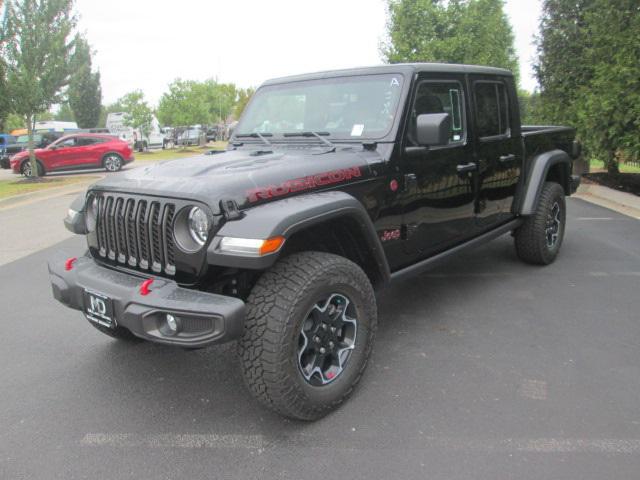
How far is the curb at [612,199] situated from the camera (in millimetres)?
8438

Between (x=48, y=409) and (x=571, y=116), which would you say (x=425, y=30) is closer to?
(x=571, y=116)

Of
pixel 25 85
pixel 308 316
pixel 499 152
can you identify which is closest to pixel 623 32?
pixel 499 152

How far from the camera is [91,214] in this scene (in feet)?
10.5

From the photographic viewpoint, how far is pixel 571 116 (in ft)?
36.9

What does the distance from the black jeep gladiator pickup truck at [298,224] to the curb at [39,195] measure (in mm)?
9915

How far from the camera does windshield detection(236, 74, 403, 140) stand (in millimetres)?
3451

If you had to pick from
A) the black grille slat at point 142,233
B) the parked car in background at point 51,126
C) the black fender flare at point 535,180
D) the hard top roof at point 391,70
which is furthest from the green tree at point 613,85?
the parked car in background at point 51,126

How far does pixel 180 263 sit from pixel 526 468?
6.21ft

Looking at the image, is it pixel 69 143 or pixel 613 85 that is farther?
pixel 69 143

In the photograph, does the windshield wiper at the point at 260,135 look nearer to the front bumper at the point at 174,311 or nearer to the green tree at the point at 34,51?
the front bumper at the point at 174,311

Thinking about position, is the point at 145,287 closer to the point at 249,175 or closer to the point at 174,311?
the point at 174,311

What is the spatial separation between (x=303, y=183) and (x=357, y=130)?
82 centimetres

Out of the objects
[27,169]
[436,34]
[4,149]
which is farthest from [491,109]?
[4,149]

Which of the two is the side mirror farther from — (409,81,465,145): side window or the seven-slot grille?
the seven-slot grille
